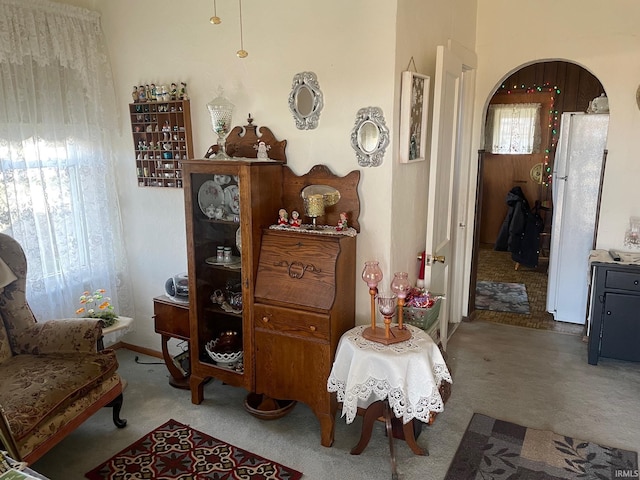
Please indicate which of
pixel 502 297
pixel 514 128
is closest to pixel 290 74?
pixel 502 297

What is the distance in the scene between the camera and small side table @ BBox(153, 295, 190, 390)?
3088 millimetres

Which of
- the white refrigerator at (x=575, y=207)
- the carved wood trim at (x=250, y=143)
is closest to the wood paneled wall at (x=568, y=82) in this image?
the white refrigerator at (x=575, y=207)

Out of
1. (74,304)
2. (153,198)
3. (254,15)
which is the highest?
(254,15)

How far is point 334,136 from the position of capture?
2762 mm

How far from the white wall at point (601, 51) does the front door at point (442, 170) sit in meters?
0.87

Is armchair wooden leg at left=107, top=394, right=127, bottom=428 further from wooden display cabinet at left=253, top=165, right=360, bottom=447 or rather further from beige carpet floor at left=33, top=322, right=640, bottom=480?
wooden display cabinet at left=253, top=165, right=360, bottom=447

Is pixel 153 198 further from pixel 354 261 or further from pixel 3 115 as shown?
pixel 354 261

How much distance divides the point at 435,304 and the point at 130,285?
2.24 meters

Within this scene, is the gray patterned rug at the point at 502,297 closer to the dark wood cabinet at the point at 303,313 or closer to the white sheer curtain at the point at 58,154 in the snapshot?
the dark wood cabinet at the point at 303,313

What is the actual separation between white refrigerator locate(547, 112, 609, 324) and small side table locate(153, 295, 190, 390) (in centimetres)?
304

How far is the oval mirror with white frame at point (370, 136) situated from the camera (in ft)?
8.54

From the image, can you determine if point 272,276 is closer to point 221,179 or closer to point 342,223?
point 342,223

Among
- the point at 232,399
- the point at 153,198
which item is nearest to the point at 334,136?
the point at 153,198

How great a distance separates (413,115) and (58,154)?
224 centimetres
